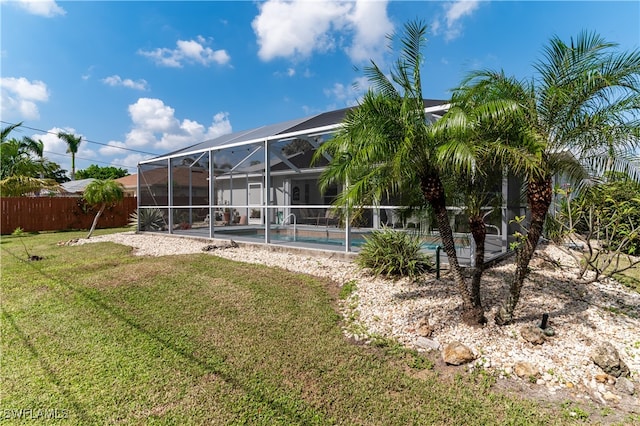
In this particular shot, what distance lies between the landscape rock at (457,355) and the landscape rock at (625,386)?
1202mm

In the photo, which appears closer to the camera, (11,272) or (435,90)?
(435,90)

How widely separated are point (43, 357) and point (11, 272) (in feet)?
17.4

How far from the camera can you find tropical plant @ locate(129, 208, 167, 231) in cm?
1405

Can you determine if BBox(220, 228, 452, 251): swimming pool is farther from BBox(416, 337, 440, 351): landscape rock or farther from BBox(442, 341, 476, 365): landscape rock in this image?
BBox(442, 341, 476, 365): landscape rock

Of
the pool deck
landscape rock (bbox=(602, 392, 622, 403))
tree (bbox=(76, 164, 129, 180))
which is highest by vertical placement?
tree (bbox=(76, 164, 129, 180))

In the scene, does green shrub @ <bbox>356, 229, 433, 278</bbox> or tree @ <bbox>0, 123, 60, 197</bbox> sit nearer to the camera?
green shrub @ <bbox>356, 229, 433, 278</bbox>

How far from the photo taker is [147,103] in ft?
80.2

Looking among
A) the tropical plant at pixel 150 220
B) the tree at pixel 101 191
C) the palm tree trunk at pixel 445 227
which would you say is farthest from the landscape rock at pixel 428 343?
the tree at pixel 101 191

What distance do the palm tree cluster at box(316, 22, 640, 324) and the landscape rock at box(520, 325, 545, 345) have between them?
0.28m

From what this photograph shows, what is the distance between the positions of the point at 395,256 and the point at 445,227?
87.7 inches

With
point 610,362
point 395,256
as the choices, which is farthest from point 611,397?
point 395,256

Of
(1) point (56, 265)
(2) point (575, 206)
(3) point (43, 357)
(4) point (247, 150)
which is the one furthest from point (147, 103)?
(2) point (575, 206)

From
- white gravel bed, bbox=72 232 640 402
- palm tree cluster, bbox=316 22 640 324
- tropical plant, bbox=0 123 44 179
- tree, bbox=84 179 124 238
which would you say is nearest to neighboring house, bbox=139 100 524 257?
tree, bbox=84 179 124 238

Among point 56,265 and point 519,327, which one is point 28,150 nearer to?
point 56,265
